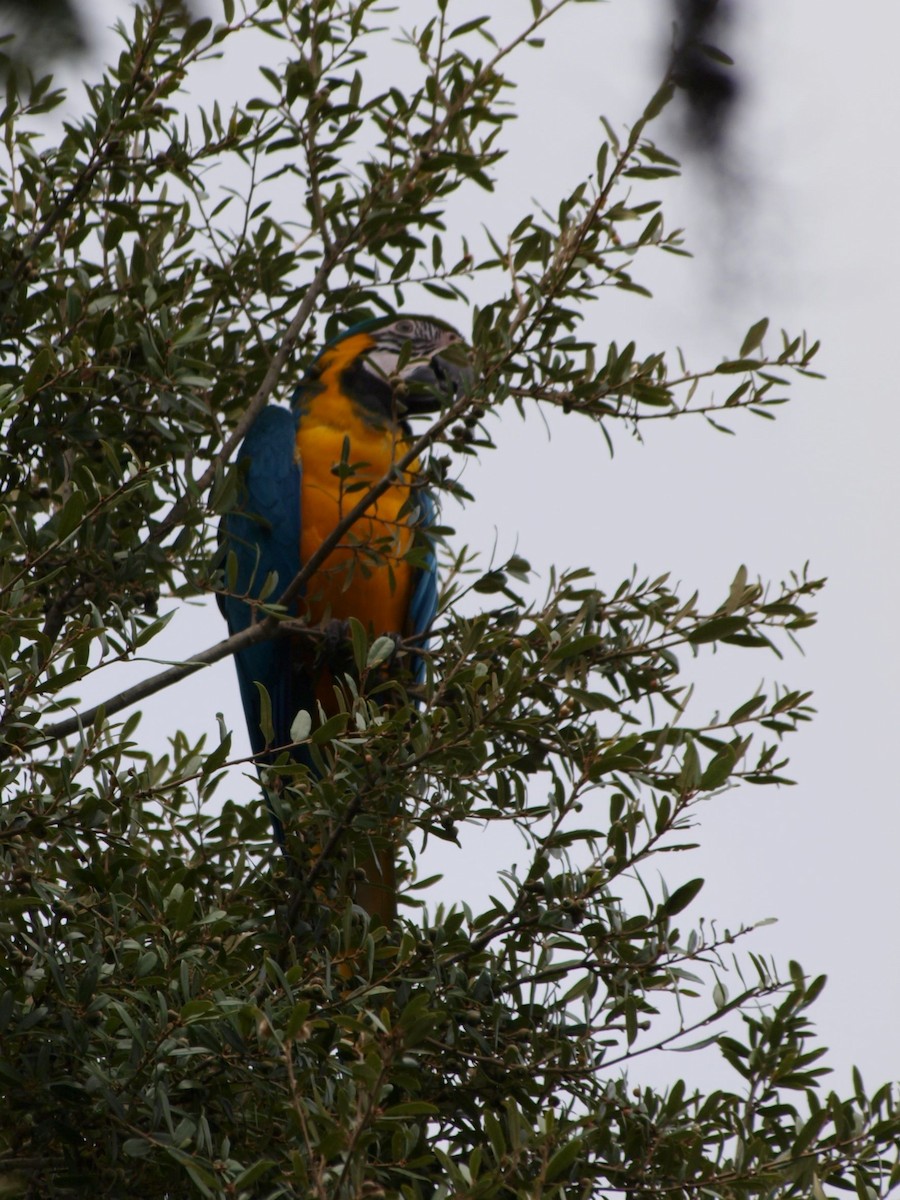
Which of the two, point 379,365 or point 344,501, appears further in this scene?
point 379,365

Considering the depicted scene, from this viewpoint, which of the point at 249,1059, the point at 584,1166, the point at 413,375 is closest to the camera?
the point at 249,1059

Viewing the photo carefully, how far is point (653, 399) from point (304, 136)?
2.53 feet

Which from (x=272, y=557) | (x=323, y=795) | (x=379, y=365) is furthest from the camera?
(x=379, y=365)

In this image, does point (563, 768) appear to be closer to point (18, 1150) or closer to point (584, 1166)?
point (584, 1166)

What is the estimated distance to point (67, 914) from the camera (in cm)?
171

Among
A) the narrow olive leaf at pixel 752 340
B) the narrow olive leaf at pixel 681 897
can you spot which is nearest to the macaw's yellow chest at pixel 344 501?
the narrow olive leaf at pixel 752 340

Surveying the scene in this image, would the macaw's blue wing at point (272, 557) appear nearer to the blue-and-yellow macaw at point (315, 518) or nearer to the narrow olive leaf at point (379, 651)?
the blue-and-yellow macaw at point (315, 518)

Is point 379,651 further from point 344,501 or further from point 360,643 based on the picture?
point 344,501

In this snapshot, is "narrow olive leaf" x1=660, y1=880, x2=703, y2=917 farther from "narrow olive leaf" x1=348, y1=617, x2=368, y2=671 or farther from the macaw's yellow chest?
the macaw's yellow chest

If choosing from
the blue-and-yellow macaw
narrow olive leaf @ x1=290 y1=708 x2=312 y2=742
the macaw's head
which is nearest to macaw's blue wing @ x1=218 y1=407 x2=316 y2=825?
the blue-and-yellow macaw

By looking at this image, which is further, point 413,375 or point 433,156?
point 413,375

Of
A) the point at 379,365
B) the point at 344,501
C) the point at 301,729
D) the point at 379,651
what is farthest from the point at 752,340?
the point at 379,365

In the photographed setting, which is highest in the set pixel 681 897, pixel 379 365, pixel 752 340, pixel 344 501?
pixel 379 365

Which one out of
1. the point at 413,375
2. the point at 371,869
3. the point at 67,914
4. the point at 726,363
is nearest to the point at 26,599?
the point at 67,914
